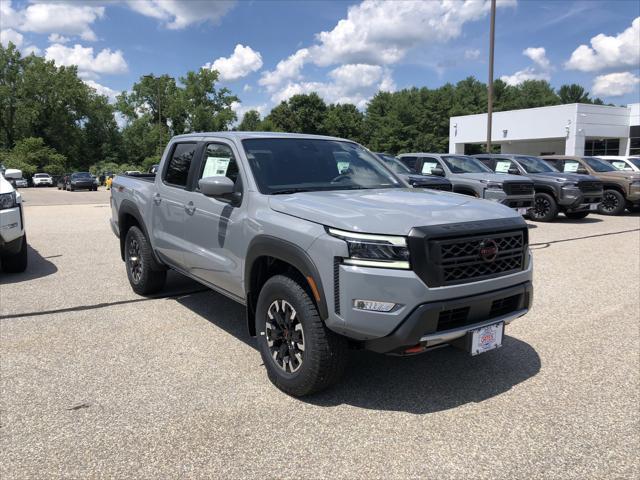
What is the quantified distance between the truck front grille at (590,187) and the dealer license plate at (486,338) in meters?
11.8

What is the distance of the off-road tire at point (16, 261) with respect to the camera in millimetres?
7414

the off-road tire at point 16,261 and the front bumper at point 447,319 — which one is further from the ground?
the front bumper at point 447,319

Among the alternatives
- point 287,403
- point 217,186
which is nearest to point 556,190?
point 217,186

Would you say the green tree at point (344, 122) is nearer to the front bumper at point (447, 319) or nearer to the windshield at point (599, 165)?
the windshield at point (599, 165)

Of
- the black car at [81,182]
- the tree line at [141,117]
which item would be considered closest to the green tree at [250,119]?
the tree line at [141,117]

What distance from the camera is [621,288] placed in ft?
22.0

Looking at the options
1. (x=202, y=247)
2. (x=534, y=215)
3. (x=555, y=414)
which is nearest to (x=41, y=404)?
(x=202, y=247)

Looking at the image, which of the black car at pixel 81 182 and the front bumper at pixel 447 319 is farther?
the black car at pixel 81 182

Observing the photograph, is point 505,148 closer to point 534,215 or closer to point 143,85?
point 534,215

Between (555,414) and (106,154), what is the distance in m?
81.8

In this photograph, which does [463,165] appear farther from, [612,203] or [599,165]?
[612,203]

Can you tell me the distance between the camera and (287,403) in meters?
3.53

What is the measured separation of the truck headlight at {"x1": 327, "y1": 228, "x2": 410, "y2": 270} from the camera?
3.09m

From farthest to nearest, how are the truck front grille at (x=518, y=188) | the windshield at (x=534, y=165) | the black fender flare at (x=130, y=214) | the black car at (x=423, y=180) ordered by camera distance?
the windshield at (x=534, y=165), the truck front grille at (x=518, y=188), the black car at (x=423, y=180), the black fender flare at (x=130, y=214)
